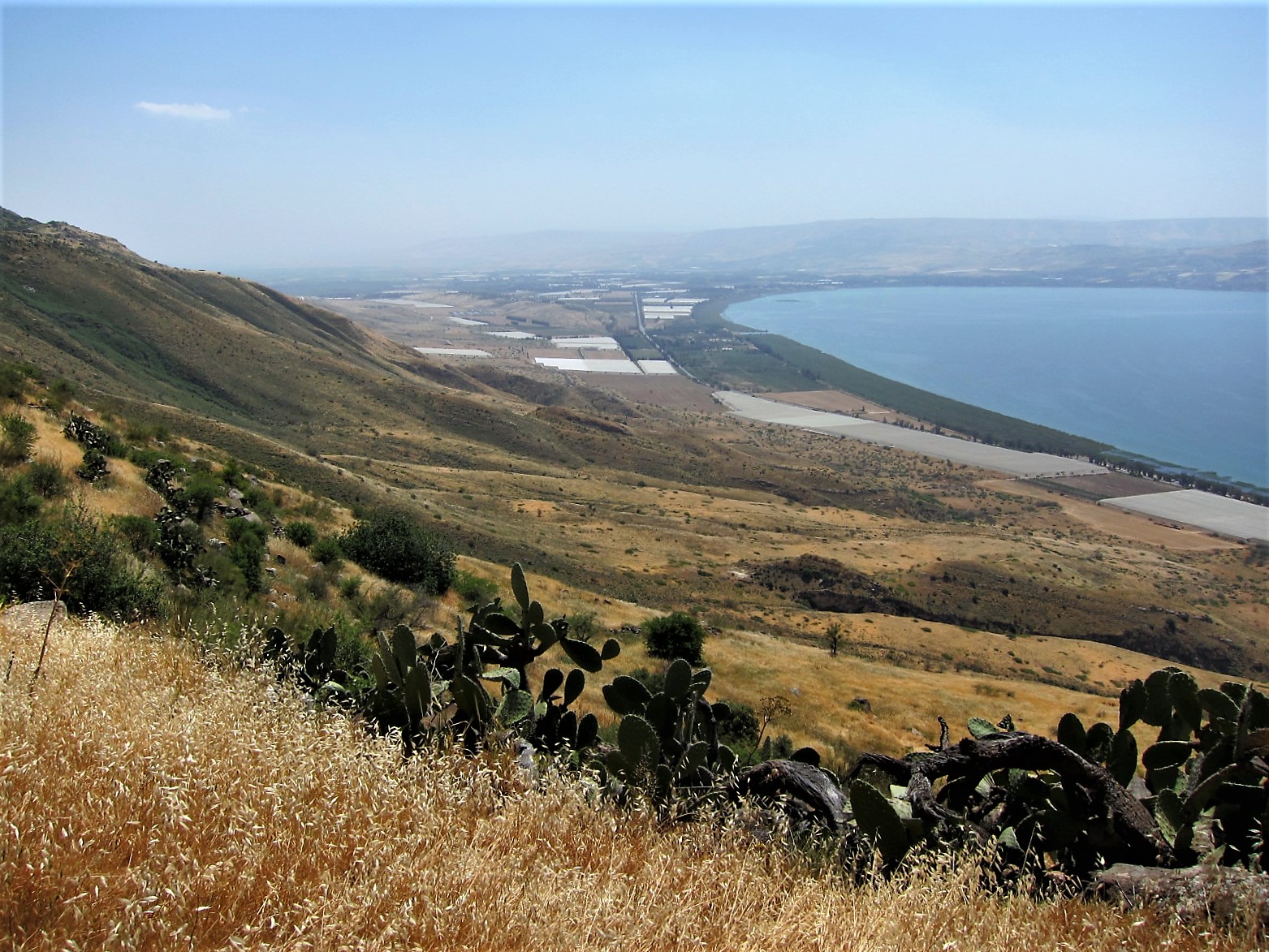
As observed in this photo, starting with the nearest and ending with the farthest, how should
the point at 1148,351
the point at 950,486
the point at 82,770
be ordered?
the point at 82,770
the point at 950,486
the point at 1148,351

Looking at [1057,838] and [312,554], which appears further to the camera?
[312,554]

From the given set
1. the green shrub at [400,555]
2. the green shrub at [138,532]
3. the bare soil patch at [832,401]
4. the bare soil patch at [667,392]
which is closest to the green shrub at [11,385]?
the green shrub at [400,555]

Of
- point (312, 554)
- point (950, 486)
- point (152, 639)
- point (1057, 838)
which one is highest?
point (152, 639)

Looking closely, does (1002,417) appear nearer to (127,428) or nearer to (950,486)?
(950,486)

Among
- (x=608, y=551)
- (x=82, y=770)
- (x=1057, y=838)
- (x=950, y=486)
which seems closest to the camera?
(x=82, y=770)

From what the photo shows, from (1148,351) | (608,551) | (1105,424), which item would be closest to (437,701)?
(608,551)

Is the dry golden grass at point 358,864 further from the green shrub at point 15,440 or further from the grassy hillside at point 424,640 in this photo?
the green shrub at point 15,440

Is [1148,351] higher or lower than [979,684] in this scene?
higher

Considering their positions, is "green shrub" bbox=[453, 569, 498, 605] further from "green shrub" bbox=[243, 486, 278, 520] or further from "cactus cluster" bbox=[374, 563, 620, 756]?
"cactus cluster" bbox=[374, 563, 620, 756]
